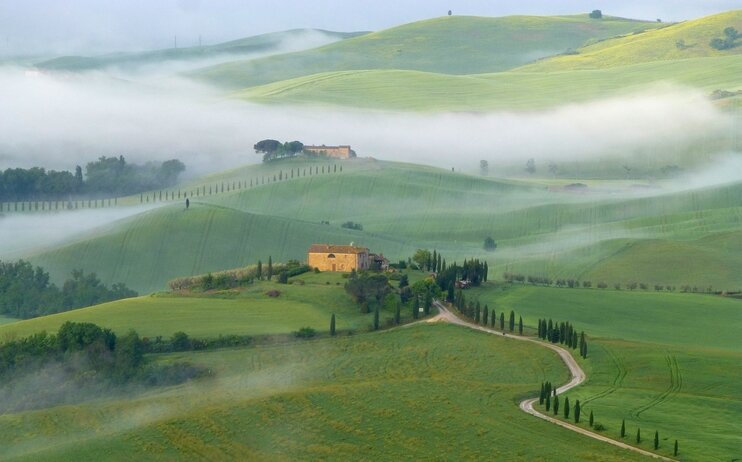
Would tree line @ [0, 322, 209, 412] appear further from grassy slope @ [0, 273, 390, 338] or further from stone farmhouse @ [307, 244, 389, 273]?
stone farmhouse @ [307, 244, 389, 273]

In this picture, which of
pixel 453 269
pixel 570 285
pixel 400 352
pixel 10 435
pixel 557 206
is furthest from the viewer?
pixel 557 206

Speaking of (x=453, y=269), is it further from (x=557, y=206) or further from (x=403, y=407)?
(x=557, y=206)

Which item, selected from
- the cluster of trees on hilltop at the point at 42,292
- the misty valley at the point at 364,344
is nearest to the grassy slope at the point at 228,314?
the misty valley at the point at 364,344

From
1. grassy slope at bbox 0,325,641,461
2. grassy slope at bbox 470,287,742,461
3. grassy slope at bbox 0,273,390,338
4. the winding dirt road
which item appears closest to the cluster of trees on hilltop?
grassy slope at bbox 0,273,390,338

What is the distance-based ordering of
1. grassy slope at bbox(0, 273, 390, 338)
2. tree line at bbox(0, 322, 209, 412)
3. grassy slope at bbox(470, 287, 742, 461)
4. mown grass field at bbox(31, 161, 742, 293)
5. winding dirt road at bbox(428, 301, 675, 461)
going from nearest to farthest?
winding dirt road at bbox(428, 301, 675, 461) < grassy slope at bbox(470, 287, 742, 461) < tree line at bbox(0, 322, 209, 412) < grassy slope at bbox(0, 273, 390, 338) < mown grass field at bbox(31, 161, 742, 293)

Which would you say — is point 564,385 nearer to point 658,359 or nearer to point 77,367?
point 658,359

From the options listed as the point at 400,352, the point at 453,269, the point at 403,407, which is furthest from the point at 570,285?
the point at 403,407

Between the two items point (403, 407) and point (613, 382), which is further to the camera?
point (613, 382)
